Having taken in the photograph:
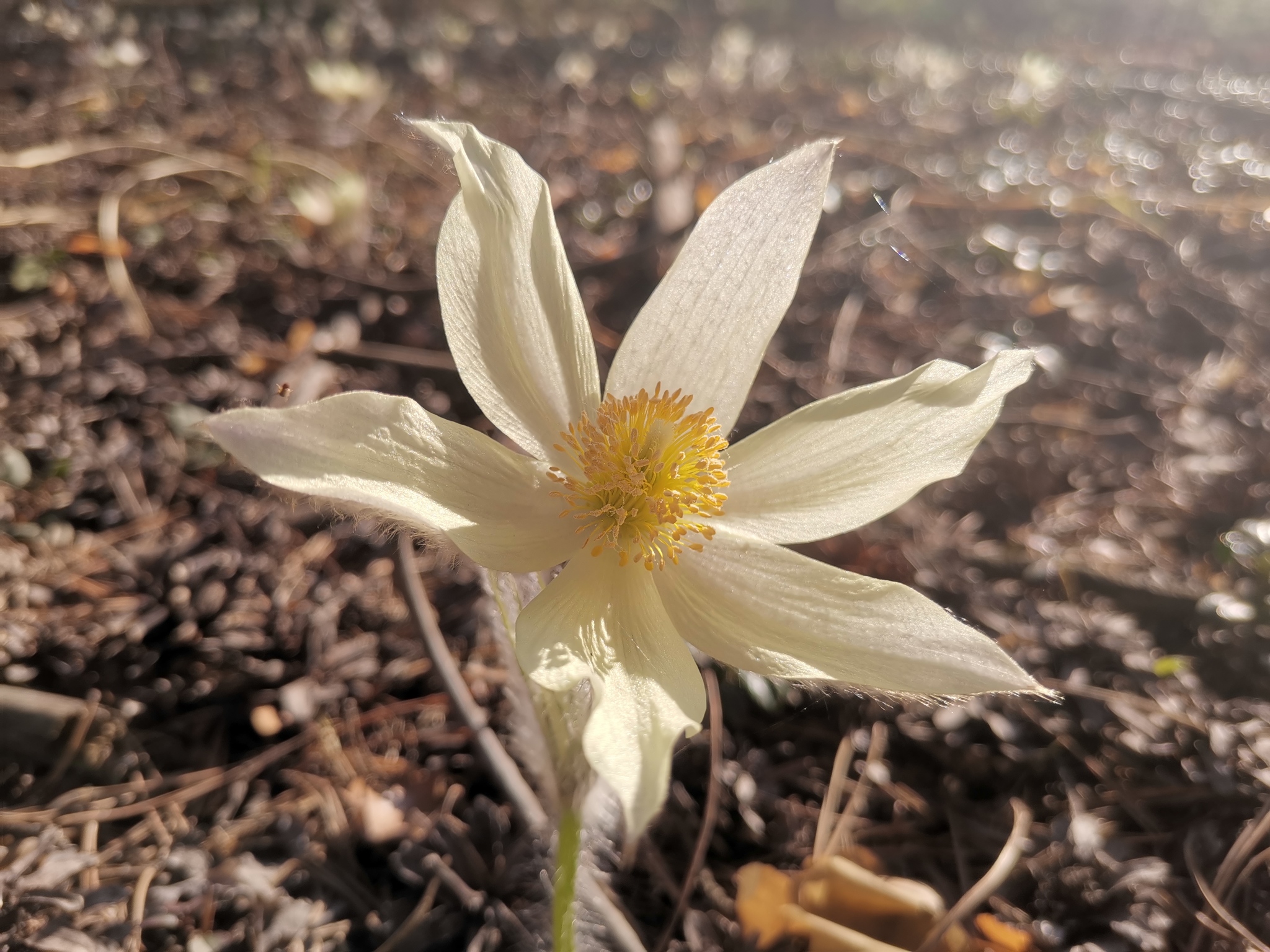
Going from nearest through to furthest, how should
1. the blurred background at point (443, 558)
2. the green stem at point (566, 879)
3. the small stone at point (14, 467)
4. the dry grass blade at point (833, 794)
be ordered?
the green stem at point (566, 879)
the blurred background at point (443, 558)
the dry grass blade at point (833, 794)
the small stone at point (14, 467)

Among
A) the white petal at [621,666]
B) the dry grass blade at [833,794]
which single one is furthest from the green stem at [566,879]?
the dry grass blade at [833,794]

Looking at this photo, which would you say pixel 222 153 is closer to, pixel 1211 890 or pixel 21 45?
pixel 21 45

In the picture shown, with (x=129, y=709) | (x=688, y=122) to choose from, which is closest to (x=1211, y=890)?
(x=129, y=709)

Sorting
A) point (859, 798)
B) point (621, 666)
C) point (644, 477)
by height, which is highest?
point (644, 477)

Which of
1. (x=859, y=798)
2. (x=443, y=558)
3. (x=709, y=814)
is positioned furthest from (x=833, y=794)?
(x=443, y=558)

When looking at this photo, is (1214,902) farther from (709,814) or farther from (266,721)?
(266,721)

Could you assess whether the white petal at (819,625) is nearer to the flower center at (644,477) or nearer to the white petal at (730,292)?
the flower center at (644,477)

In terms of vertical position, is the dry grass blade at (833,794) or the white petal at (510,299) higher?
the white petal at (510,299)
